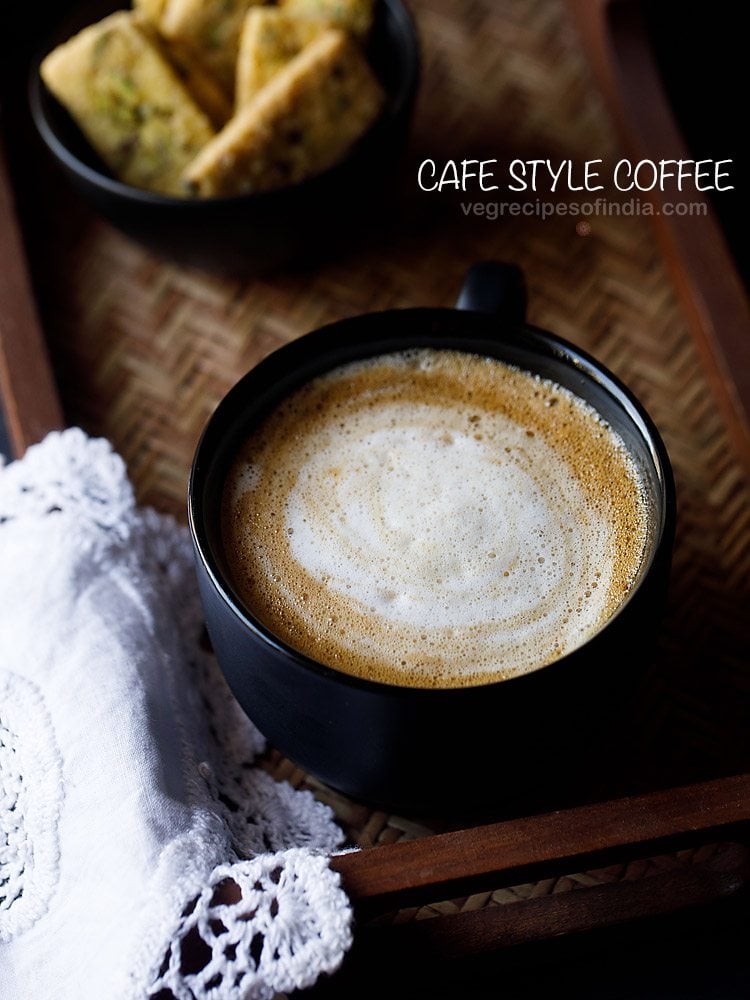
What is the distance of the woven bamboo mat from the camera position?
0.98 m

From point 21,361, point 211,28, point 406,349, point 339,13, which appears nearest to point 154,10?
point 211,28

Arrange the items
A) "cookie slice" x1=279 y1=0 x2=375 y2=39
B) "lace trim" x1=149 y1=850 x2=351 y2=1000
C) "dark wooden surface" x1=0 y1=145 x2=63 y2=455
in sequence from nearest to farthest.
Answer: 1. "lace trim" x1=149 y1=850 x2=351 y2=1000
2. "dark wooden surface" x1=0 y1=145 x2=63 y2=455
3. "cookie slice" x1=279 y1=0 x2=375 y2=39

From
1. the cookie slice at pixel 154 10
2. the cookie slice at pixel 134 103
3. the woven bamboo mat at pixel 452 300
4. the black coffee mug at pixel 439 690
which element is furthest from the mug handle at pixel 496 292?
the cookie slice at pixel 154 10

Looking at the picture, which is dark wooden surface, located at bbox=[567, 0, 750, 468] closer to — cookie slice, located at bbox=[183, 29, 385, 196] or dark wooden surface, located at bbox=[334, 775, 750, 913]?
cookie slice, located at bbox=[183, 29, 385, 196]

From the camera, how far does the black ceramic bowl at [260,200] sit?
1038mm

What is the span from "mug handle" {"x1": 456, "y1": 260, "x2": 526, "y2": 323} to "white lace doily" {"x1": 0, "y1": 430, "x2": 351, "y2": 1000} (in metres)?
0.29

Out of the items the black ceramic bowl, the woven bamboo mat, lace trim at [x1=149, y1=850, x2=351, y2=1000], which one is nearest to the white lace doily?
lace trim at [x1=149, y1=850, x2=351, y2=1000]

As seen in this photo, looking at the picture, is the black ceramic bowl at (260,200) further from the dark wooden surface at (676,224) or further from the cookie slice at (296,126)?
the dark wooden surface at (676,224)

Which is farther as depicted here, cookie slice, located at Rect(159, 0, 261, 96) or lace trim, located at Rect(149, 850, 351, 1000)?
cookie slice, located at Rect(159, 0, 261, 96)

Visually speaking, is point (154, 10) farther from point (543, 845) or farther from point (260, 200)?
point (543, 845)

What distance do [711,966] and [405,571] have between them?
1.08 ft

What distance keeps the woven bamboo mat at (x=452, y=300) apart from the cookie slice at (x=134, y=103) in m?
0.10

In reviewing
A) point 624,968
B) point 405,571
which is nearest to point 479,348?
point 405,571

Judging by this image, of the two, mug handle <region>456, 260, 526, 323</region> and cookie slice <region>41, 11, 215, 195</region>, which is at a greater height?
cookie slice <region>41, 11, 215, 195</region>
